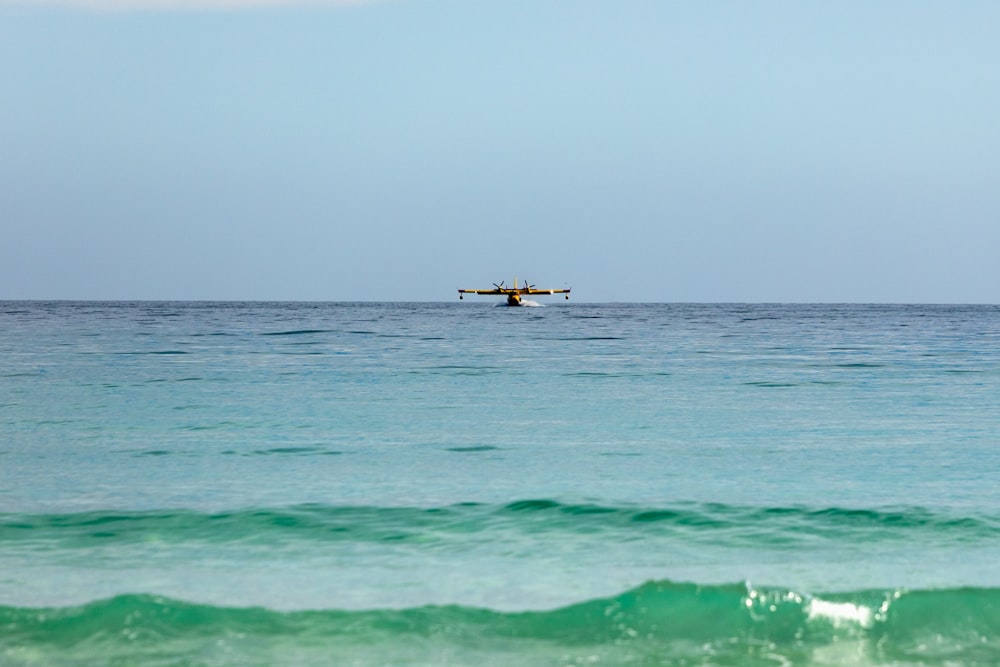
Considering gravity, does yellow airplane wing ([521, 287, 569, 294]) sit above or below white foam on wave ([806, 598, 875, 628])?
above

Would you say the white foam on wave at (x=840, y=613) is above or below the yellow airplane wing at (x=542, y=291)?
below

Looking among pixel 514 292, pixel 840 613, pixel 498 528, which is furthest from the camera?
pixel 514 292

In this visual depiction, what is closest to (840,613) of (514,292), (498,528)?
(498,528)

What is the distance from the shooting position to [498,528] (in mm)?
10500

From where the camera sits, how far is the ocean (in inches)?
287

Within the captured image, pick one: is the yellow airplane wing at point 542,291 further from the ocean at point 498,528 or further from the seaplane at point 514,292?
the ocean at point 498,528

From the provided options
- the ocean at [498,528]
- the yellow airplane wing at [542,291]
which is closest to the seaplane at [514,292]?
the yellow airplane wing at [542,291]

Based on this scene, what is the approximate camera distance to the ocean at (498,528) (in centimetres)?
730

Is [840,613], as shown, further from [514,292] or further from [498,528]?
[514,292]

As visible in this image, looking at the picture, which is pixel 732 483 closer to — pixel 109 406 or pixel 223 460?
pixel 223 460

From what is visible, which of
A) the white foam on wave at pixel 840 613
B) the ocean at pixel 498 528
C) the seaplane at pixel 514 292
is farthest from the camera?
the seaplane at pixel 514 292

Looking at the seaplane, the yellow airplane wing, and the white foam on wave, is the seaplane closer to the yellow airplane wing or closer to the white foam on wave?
the yellow airplane wing

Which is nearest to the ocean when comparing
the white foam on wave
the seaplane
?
the white foam on wave

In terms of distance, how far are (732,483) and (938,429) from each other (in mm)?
6694
